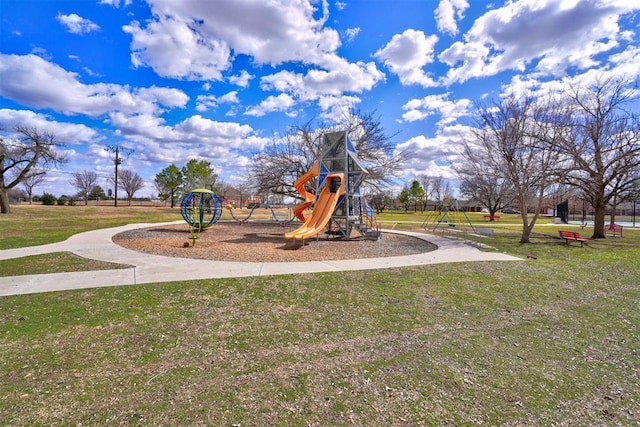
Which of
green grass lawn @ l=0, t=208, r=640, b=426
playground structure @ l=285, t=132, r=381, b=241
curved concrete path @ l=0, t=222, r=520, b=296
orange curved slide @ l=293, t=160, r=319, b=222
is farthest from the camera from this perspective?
orange curved slide @ l=293, t=160, r=319, b=222

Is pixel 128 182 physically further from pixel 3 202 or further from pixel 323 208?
pixel 323 208

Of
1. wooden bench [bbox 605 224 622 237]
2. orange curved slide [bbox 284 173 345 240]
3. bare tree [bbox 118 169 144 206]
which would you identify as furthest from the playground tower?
bare tree [bbox 118 169 144 206]

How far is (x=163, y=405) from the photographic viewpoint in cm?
272

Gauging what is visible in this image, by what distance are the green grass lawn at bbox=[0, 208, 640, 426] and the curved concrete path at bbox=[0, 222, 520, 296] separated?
→ 66 cm

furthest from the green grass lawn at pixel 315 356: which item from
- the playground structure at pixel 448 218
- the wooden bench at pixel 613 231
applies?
the wooden bench at pixel 613 231

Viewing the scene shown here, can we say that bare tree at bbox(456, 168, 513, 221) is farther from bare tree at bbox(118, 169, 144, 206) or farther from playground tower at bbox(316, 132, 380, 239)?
bare tree at bbox(118, 169, 144, 206)

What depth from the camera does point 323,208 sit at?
13.4 m

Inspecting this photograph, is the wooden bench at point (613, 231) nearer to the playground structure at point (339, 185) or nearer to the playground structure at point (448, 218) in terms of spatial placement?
the playground structure at point (448, 218)

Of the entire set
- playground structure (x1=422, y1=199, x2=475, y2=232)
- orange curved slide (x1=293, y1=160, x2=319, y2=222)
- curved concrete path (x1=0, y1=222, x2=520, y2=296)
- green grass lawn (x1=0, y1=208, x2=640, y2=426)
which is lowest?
green grass lawn (x1=0, y1=208, x2=640, y2=426)

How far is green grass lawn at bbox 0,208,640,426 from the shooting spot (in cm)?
272

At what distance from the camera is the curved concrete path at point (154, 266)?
6.16m

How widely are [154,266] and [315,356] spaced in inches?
227

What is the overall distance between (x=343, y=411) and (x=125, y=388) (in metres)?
2.03

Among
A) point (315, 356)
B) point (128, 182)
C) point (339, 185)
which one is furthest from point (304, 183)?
point (128, 182)
